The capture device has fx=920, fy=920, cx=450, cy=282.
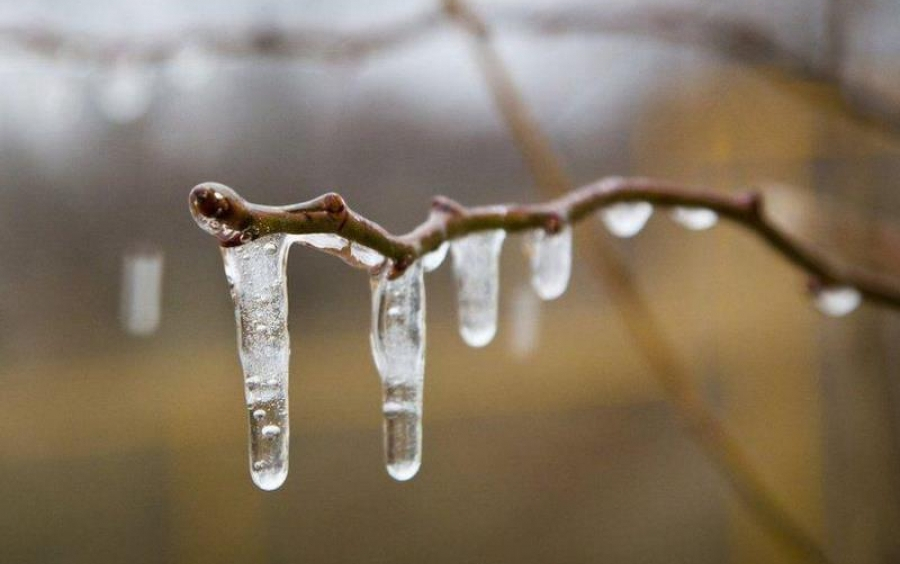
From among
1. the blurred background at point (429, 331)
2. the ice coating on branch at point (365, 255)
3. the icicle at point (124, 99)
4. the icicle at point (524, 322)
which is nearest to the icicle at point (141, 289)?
the blurred background at point (429, 331)

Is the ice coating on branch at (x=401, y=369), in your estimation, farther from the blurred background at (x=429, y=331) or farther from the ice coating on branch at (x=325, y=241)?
the blurred background at (x=429, y=331)

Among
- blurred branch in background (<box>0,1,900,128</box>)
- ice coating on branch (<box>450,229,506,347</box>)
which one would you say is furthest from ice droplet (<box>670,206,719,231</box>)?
→ blurred branch in background (<box>0,1,900,128</box>)

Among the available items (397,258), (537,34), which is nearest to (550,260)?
(397,258)

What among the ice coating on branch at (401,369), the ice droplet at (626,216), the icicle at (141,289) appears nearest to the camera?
the ice coating on branch at (401,369)

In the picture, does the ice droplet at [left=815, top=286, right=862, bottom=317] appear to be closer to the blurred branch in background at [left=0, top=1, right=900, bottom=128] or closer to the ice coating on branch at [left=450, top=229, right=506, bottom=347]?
the ice coating on branch at [left=450, top=229, right=506, bottom=347]

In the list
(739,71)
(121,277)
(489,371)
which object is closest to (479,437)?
(489,371)

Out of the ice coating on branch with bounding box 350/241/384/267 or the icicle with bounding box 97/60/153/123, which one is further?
the icicle with bounding box 97/60/153/123
